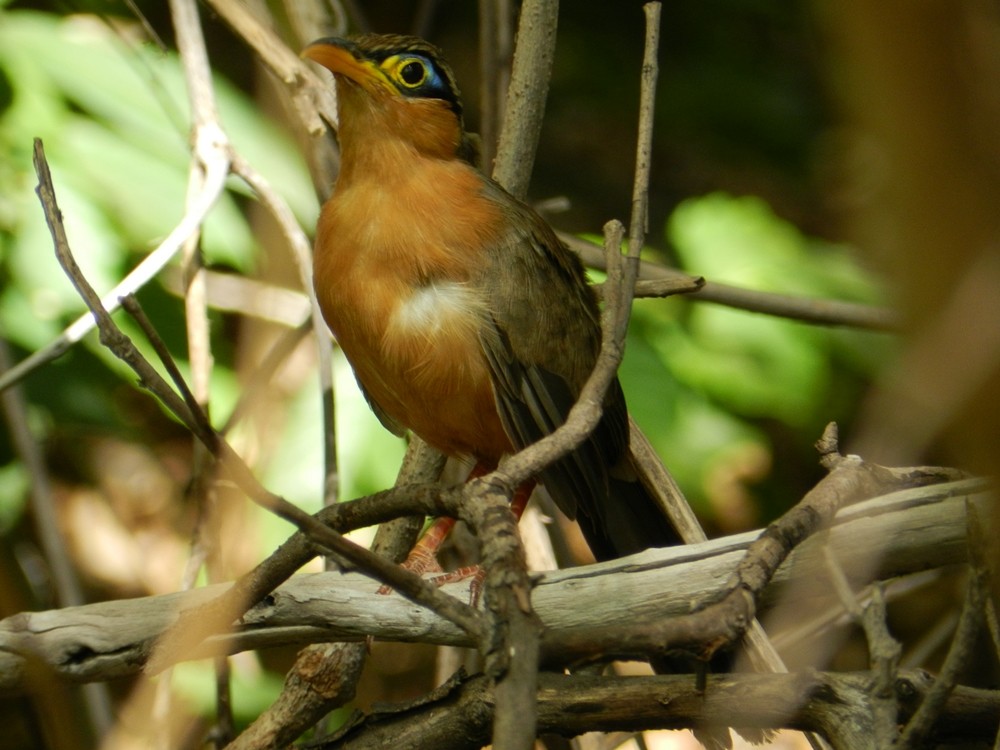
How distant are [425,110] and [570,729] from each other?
2.28 metres

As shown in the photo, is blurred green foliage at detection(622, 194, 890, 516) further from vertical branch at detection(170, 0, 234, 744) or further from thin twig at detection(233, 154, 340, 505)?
vertical branch at detection(170, 0, 234, 744)

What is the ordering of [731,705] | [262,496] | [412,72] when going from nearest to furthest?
1. [262,496]
2. [731,705]
3. [412,72]

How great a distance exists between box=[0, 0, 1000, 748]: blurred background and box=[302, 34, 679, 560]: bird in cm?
54

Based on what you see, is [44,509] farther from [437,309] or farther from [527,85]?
[527,85]

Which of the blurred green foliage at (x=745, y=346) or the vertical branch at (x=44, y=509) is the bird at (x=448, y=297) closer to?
the blurred green foliage at (x=745, y=346)

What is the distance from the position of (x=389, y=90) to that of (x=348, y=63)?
0.59 ft

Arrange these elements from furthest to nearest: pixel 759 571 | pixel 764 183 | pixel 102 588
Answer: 1. pixel 764 183
2. pixel 102 588
3. pixel 759 571

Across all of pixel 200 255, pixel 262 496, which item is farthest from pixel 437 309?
pixel 262 496

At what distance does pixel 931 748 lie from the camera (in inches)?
98.2

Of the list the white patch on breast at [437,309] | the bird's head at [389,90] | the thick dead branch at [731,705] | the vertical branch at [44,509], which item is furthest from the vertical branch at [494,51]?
the thick dead branch at [731,705]

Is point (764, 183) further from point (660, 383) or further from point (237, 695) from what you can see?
point (237, 695)

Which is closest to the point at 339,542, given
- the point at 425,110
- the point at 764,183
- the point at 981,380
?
the point at 981,380

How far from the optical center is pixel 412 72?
158 inches

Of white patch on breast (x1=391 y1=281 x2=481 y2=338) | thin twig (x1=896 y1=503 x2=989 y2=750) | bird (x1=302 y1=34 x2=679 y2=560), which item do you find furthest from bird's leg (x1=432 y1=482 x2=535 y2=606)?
thin twig (x1=896 y1=503 x2=989 y2=750)
